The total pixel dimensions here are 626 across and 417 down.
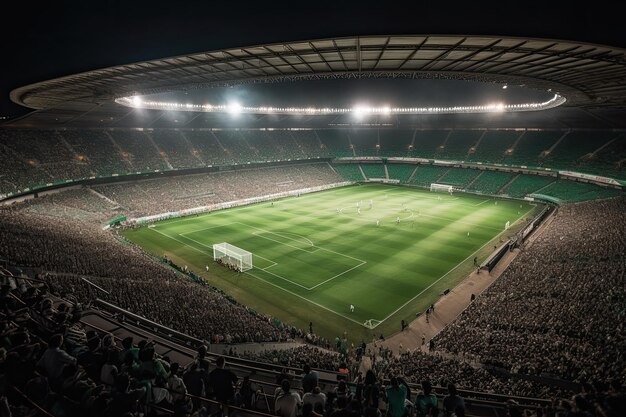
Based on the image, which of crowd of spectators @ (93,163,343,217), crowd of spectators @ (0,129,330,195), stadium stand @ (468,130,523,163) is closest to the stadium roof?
crowd of spectators @ (0,129,330,195)

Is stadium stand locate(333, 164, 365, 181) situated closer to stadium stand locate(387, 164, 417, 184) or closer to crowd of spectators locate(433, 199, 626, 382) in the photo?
stadium stand locate(387, 164, 417, 184)

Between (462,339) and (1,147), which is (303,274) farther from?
(1,147)

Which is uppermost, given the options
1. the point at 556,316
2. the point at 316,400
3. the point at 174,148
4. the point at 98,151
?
the point at 174,148

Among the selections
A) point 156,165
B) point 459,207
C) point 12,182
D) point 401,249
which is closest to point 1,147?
point 12,182

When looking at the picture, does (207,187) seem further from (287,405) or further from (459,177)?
(287,405)

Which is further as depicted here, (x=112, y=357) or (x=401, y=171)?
(x=401, y=171)

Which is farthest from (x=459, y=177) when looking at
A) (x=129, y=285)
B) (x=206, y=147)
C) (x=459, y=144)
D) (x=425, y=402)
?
(x=425, y=402)

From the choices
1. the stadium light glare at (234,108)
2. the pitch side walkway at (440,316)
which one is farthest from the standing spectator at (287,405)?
the stadium light glare at (234,108)
